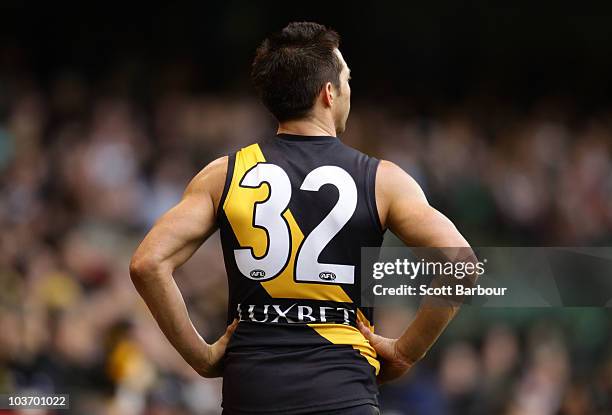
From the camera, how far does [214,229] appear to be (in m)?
3.41

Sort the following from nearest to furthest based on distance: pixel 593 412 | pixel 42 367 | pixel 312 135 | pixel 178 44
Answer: pixel 312 135
pixel 42 367
pixel 593 412
pixel 178 44

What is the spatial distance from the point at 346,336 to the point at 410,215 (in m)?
0.43

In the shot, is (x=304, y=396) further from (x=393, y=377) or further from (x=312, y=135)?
(x=312, y=135)

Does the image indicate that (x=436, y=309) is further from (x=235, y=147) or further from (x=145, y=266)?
(x=235, y=147)

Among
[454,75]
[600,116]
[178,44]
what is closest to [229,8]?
[178,44]

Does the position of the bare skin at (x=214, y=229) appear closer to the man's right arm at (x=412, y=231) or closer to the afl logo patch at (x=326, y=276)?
the man's right arm at (x=412, y=231)

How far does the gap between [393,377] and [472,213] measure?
580 cm

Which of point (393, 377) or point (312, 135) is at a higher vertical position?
point (312, 135)

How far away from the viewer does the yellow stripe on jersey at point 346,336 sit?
3273 mm

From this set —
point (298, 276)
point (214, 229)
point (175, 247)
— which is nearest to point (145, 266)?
Answer: point (175, 247)

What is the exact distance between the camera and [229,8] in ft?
33.4

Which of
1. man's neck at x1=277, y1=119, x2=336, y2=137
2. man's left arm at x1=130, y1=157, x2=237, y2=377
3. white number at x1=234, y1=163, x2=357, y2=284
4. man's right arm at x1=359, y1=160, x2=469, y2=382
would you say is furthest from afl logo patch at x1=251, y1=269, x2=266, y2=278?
man's neck at x1=277, y1=119, x2=336, y2=137

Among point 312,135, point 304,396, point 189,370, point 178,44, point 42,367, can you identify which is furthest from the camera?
point 178,44

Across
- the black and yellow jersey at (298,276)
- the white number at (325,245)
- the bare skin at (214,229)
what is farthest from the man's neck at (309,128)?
the white number at (325,245)
